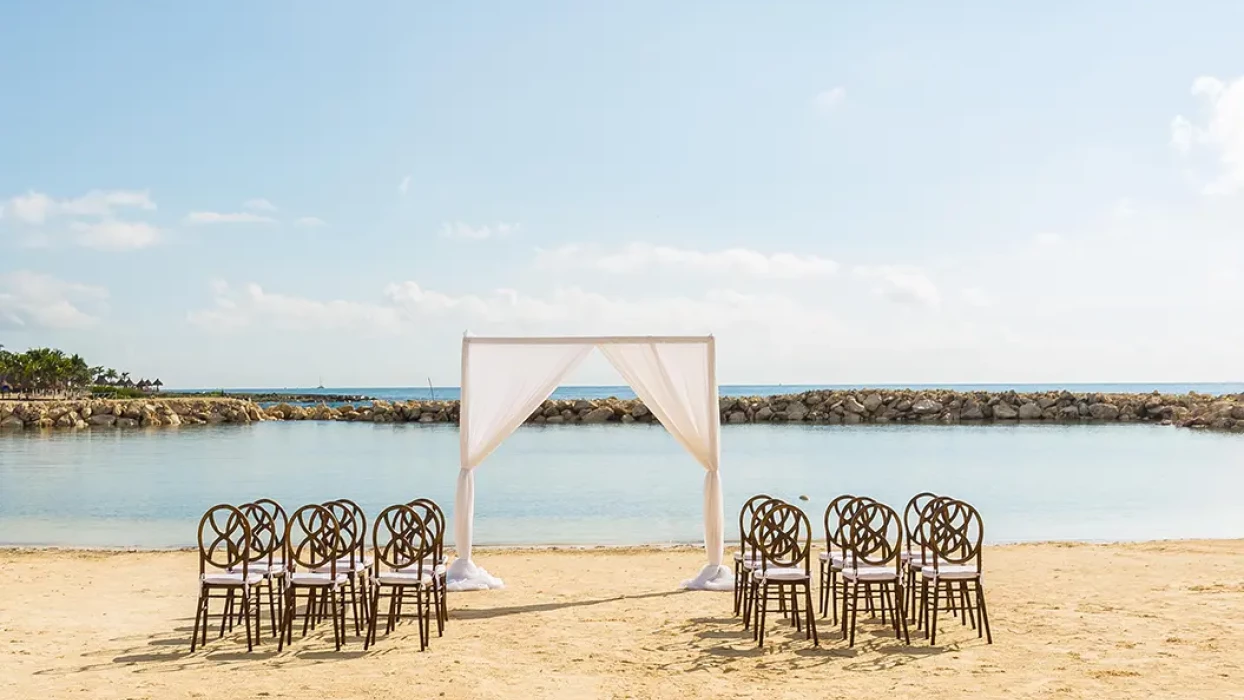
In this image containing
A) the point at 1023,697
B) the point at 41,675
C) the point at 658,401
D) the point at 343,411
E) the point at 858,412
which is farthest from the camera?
the point at 343,411

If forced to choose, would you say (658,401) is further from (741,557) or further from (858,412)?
(858,412)

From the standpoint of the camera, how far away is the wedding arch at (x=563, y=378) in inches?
327

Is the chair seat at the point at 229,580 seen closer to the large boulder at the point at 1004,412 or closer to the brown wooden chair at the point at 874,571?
the brown wooden chair at the point at 874,571

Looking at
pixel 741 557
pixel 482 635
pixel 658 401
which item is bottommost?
pixel 482 635

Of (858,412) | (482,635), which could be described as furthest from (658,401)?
(858,412)

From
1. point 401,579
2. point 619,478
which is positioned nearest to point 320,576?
point 401,579

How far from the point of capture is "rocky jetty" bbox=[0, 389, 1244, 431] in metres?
34.8

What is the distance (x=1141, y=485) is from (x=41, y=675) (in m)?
16.2

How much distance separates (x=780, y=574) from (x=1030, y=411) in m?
32.2

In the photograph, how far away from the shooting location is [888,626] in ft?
21.4

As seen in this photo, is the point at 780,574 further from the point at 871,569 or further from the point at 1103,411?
the point at 1103,411

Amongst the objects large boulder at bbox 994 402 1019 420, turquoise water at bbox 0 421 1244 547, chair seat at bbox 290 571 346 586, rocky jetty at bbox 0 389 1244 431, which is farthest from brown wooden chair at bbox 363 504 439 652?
large boulder at bbox 994 402 1019 420

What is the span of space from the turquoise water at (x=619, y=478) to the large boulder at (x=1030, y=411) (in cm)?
508

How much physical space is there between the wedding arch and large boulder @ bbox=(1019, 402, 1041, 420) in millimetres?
29893
